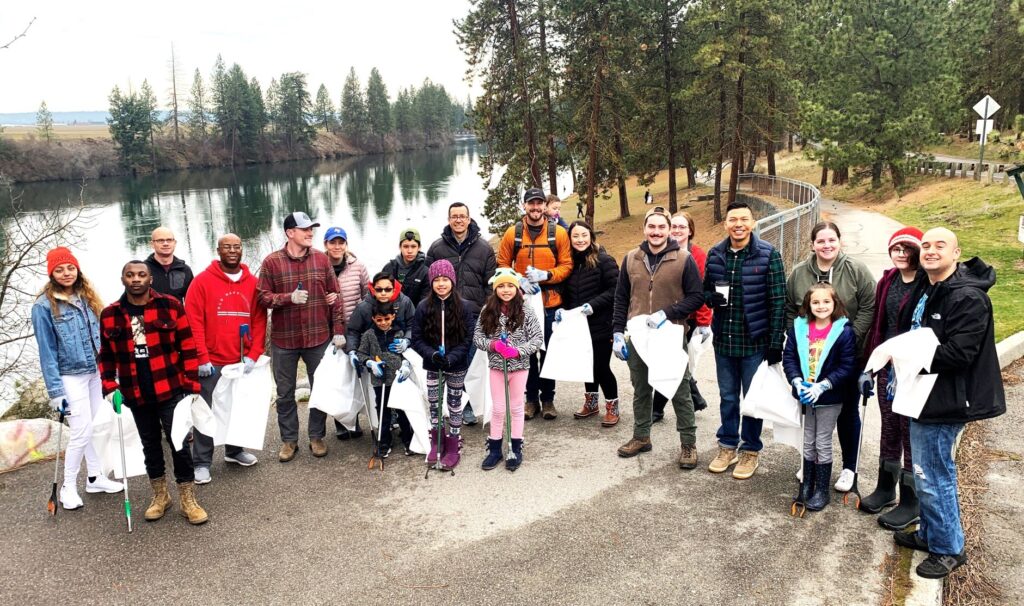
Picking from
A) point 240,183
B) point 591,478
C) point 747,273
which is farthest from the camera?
point 240,183

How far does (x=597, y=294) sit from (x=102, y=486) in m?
4.31

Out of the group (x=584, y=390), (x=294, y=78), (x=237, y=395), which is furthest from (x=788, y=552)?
(x=294, y=78)

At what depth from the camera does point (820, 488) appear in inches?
189

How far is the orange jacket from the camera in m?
6.51

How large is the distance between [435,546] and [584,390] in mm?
3370

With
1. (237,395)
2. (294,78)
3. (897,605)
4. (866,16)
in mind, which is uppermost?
(294,78)

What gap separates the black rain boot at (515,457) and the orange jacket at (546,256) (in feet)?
4.79

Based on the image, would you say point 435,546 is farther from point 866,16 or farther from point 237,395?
point 866,16

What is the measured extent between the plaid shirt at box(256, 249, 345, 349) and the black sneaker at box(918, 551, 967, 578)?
451 cm

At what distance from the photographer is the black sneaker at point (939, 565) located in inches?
156

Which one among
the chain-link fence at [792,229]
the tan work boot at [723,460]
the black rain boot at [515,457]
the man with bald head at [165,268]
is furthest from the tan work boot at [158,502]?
the chain-link fence at [792,229]

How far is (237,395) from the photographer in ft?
18.6

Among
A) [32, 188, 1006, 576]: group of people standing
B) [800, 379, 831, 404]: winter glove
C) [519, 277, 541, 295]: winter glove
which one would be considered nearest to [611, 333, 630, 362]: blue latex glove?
[32, 188, 1006, 576]: group of people standing

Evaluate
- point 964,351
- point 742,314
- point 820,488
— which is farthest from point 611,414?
point 964,351
